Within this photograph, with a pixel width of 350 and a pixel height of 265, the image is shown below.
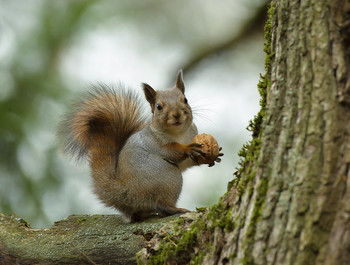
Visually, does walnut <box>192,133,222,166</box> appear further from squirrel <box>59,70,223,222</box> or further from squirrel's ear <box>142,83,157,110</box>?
squirrel's ear <box>142,83,157,110</box>

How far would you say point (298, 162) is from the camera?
142 cm

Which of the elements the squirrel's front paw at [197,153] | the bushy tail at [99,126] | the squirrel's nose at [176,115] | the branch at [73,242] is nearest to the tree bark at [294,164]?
the branch at [73,242]

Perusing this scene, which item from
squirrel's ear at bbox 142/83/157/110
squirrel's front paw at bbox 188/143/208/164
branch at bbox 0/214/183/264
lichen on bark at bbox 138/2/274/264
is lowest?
lichen on bark at bbox 138/2/274/264

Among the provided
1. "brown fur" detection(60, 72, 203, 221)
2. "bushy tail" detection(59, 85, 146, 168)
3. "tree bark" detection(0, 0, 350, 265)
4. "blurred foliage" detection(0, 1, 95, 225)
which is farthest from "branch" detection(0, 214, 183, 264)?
"blurred foliage" detection(0, 1, 95, 225)

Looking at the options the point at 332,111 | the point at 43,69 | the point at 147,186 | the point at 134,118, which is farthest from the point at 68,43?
the point at 332,111

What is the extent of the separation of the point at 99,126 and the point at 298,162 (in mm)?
2187

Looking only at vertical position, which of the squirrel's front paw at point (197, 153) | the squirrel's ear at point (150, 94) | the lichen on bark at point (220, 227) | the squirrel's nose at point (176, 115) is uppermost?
the squirrel's ear at point (150, 94)

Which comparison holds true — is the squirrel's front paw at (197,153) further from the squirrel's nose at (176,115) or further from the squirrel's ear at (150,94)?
the squirrel's ear at (150,94)

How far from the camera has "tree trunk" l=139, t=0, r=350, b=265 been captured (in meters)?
1.34

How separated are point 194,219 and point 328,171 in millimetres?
809

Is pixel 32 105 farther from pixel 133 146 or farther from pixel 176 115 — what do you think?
pixel 176 115

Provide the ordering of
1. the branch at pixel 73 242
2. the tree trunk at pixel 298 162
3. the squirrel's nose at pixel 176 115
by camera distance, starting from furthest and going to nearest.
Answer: the squirrel's nose at pixel 176 115 < the branch at pixel 73 242 < the tree trunk at pixel 298 162

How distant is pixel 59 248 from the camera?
2.45 metres

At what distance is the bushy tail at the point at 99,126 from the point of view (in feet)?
11.0
